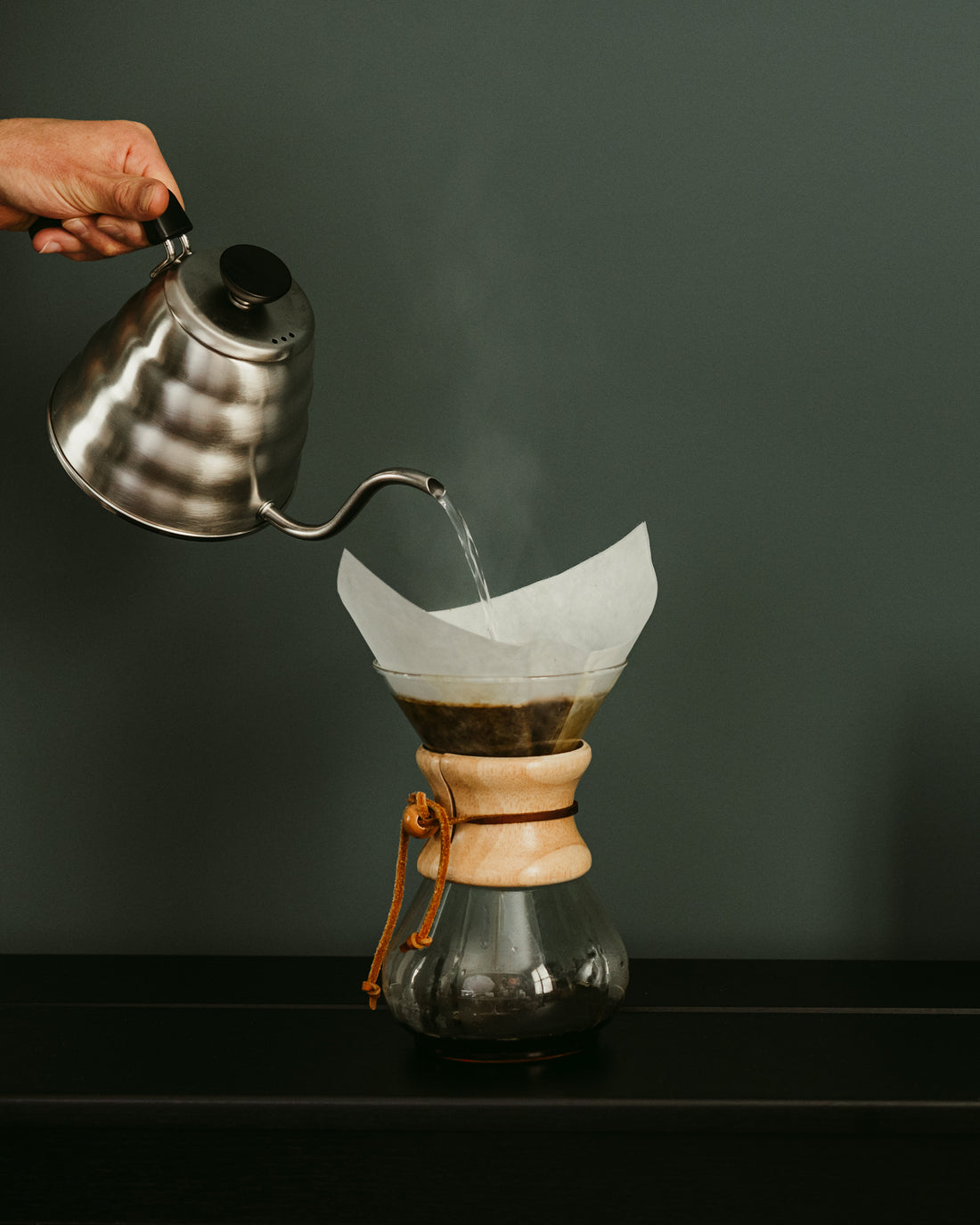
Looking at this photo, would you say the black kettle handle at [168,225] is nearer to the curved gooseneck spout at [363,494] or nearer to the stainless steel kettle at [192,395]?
the stainless steel kettle at [192,395]

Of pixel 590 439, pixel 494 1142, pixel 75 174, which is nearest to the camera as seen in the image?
pixel 494 1142

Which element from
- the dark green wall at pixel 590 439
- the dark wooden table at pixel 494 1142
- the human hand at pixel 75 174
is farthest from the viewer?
the dark green wall at pixel 590 439

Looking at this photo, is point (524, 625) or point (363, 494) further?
point (524, 625)

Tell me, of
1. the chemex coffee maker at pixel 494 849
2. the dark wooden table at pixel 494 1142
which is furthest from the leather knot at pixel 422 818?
the dark wooden table at pixel 494 1142

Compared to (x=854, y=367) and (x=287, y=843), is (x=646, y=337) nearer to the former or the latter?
(x=854, y=367)

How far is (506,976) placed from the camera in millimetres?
723

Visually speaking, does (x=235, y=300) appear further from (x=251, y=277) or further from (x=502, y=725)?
(x=502, y=725)

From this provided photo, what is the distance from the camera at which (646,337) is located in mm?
1045

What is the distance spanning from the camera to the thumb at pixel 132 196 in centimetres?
76

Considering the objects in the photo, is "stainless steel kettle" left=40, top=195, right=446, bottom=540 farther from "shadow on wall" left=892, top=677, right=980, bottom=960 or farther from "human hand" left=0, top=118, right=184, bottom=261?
"shadow on wall" left=892, top=677, right=980, bottom=960

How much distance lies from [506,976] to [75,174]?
2.16 feet

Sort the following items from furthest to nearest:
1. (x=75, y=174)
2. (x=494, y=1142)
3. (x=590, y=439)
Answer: (x=590, y=439) < (x=75, y=174) < (x=494, y=1142)

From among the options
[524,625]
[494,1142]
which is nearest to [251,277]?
[524,625]

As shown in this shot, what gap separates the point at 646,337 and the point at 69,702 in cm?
67
